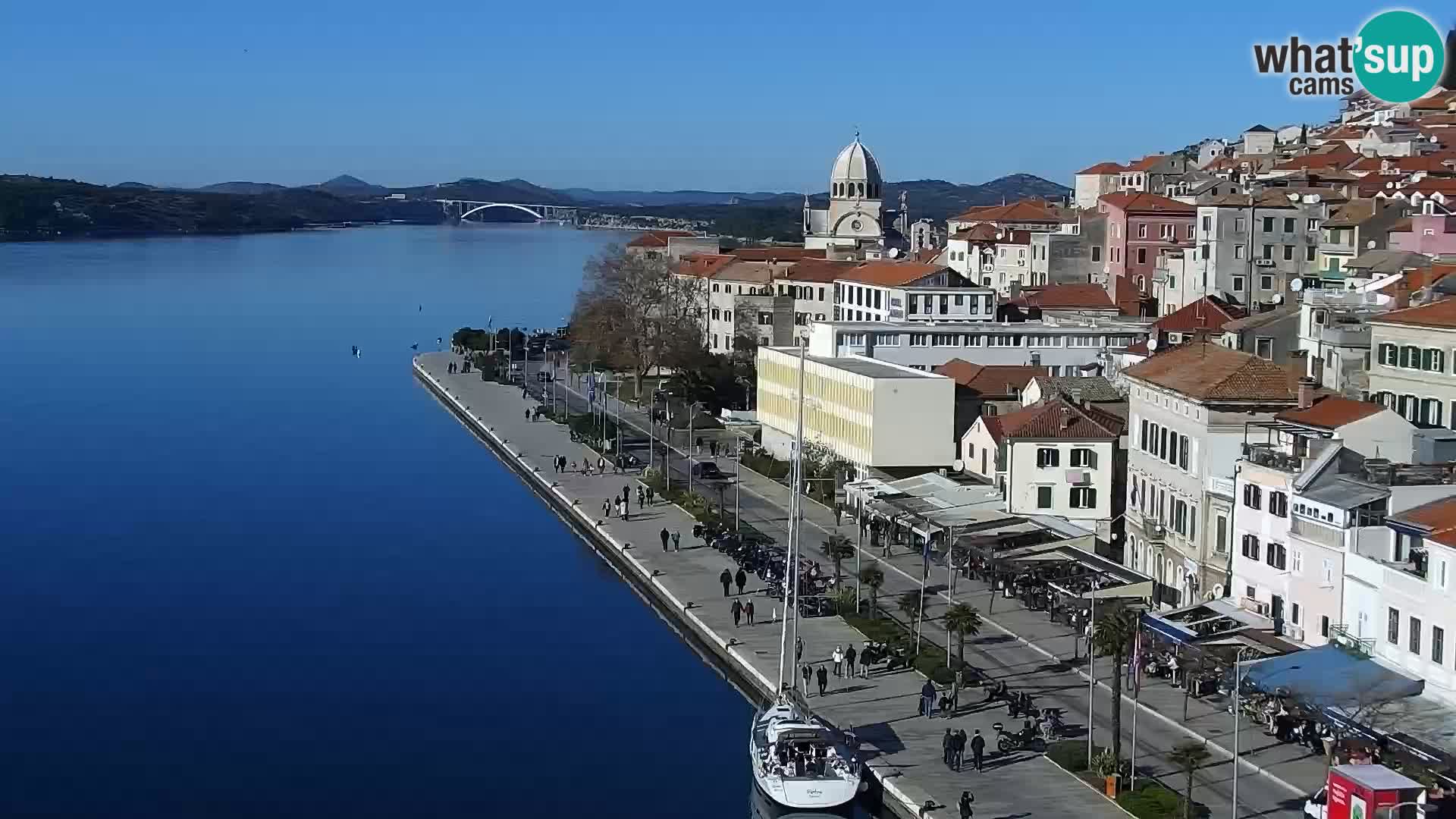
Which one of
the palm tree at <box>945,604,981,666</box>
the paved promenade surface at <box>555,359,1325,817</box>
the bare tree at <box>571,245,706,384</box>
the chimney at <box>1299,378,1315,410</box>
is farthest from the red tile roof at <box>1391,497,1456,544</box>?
the bare tree at <box>571,245,706,384</box>

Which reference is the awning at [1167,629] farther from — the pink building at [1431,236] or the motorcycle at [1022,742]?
the pink building at [1431,236]

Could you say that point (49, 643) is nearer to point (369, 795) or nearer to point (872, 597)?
point (369, 795)

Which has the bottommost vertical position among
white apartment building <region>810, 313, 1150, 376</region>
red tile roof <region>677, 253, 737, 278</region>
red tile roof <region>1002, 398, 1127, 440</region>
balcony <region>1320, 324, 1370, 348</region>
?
red tile roof <region>1002, 398, 1127, 440</region>

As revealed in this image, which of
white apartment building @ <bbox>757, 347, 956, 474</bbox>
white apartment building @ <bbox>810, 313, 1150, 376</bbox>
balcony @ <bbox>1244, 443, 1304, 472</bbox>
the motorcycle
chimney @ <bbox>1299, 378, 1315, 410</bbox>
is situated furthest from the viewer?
white apartment building @ <bbox>810, 313, 1150, 376</bbox>

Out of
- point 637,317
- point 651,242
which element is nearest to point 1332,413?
point 637,317

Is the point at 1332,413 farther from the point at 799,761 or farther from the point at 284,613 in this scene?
the point at 284,613

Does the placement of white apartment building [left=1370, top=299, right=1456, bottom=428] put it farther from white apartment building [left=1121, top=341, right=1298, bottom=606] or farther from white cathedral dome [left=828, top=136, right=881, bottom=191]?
white cathedral dome [left=828, top=136, right=881, bottom=191]
